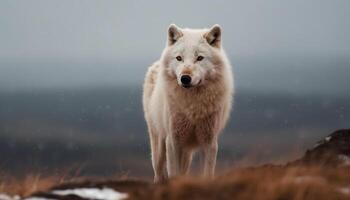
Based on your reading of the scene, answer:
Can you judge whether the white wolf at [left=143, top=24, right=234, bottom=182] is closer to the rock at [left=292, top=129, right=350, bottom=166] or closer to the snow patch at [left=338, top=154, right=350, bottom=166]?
the rock at [left=292, top=129, right=350, bottom=166]

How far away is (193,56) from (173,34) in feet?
2.48

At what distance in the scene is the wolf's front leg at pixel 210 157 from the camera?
9344mm

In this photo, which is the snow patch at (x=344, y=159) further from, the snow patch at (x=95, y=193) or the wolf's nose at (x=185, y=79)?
the snow patch at (x=95, y=193)

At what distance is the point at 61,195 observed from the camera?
5.59 meters

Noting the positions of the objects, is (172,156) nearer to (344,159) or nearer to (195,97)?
(195,97)

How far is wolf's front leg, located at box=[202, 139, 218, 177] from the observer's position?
934cm

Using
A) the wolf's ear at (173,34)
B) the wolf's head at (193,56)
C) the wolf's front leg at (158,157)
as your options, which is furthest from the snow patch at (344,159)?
the wolf's front leg at (158,157)

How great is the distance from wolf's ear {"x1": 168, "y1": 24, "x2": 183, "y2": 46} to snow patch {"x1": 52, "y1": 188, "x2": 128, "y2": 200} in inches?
167

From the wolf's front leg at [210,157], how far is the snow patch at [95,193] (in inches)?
149

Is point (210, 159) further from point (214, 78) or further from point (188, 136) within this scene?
point (214, 78)

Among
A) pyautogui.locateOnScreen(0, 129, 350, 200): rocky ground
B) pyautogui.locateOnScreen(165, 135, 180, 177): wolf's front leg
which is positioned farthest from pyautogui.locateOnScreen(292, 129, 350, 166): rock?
pyautogui.locateOnScreen(165, 135, 180, 177): wolf's front leg

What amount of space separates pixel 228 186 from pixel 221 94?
13.7 ft

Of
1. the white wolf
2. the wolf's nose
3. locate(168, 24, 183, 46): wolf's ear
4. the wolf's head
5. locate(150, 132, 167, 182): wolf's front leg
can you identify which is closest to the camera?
the wolf's nose

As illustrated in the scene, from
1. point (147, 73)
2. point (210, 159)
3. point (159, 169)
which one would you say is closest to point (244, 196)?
point (210, 159)
